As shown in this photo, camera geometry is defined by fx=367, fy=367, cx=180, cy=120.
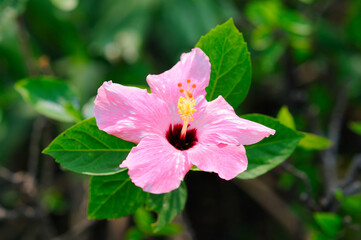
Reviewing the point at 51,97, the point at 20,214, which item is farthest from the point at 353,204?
the point at 20,214

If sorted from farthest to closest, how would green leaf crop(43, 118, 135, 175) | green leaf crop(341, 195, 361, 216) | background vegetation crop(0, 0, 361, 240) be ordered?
background vegetation crop(0, 0, 361, 240), green leaf crop(341, 195, 361, 216), green leaf crop(43, 118, 135, 175)

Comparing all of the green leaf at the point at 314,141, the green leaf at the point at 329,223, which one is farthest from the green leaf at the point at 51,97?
the green leaf at the point at 329,223

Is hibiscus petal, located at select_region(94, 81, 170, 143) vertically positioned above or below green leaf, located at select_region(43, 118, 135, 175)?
above

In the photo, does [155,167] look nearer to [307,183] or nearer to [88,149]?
[88,149]

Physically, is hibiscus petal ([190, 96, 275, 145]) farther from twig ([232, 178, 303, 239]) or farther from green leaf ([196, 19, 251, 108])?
twig ([232, 178, 303, 239])

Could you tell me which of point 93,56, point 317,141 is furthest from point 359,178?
point 93,56

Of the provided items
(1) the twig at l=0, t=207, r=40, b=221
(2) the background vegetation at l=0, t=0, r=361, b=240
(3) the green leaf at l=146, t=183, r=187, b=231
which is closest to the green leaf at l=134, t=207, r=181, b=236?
(3) the green leaf at l=146, t=183, r=187, b=231

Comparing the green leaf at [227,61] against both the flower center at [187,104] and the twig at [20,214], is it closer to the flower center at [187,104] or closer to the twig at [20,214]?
the flower center at [187,104]
